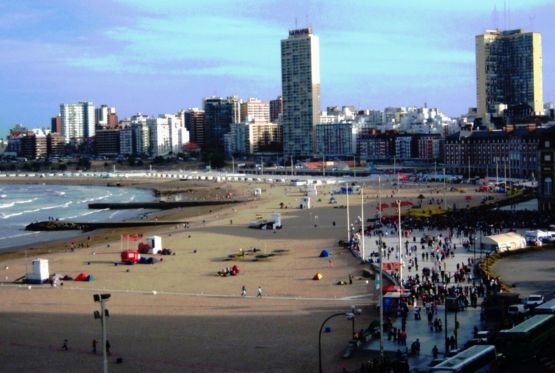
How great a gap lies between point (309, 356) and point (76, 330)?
19.3ft

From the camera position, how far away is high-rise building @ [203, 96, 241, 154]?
15075 centimetres

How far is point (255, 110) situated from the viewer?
161 meters

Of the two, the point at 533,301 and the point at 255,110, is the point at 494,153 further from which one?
the point at 255,110

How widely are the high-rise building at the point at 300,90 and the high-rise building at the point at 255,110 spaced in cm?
3006


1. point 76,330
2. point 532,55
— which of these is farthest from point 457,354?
point 532,55

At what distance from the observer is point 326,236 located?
3394 centimetres

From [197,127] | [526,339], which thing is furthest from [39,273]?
[197,127]

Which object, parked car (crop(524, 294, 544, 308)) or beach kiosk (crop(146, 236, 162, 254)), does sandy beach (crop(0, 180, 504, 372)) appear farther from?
parked car (crop(524, 294, 544, 308))

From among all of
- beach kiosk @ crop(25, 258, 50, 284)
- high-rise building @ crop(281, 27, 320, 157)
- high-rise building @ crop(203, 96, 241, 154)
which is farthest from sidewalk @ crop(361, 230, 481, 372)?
high-rise building @ crop(203, 96, 241, 154)

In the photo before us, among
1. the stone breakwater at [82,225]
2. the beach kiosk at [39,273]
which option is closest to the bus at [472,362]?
the beach kiosk at [39,273]

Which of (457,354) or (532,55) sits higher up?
(532,55)

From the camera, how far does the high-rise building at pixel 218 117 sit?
151 m

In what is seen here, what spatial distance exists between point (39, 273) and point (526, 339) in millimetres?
16162

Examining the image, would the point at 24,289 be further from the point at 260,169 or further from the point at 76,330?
the point at 260,169
